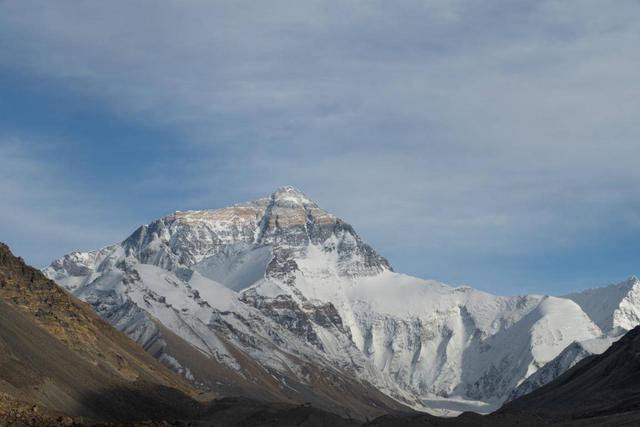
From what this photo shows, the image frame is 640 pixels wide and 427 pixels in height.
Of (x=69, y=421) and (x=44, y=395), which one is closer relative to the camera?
(x=69, y=421)

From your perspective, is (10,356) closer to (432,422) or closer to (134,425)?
(134,425)

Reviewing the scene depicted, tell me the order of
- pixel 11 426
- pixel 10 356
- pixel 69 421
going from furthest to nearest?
1. pixel 10 356
2. pixel 69 421
3. pixel 11 426

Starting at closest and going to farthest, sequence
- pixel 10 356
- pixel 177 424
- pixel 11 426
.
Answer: pixel 11 426 → pixel 177 424 → pixel 10 356

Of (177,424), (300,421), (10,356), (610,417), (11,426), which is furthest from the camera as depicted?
(300,421)

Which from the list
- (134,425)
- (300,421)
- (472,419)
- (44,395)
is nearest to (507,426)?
(472,419)

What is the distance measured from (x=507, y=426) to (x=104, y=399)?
66.7m

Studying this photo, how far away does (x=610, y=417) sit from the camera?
506 ft

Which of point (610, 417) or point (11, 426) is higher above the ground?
point (610, 417)

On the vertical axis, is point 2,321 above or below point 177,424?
above

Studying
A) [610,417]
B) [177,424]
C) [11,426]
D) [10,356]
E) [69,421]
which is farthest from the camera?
[10,356]

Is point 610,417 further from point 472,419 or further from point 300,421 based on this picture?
point 300,421

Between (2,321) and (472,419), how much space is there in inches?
2996

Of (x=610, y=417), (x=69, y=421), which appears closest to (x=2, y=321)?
(x=69, y=421)

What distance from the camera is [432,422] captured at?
577 feet
